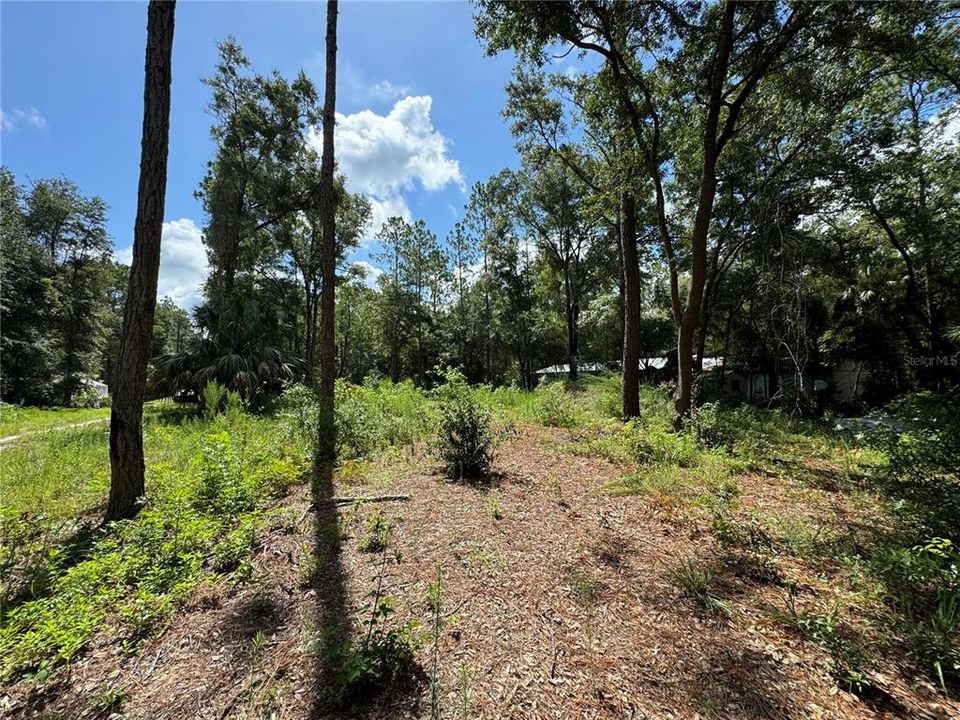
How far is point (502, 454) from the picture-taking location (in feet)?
19.5

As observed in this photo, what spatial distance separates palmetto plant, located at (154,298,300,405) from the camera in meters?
10.8

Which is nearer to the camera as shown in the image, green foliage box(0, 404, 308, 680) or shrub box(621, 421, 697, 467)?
green foliage box(0, 404, 308, 680)

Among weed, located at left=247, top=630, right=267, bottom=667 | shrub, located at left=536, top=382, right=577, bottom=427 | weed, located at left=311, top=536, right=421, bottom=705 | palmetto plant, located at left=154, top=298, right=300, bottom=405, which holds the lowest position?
weed, located at left=247, top=630, right=267, bottom=667

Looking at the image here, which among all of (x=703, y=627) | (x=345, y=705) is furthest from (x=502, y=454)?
(x=345, y=705)

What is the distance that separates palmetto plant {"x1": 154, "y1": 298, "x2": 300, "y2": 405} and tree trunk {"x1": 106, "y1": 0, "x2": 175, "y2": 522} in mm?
6743

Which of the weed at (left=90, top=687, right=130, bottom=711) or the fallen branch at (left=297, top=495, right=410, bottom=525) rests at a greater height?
the fallen branch at (left=297, top=495, right=410, bottom=525)

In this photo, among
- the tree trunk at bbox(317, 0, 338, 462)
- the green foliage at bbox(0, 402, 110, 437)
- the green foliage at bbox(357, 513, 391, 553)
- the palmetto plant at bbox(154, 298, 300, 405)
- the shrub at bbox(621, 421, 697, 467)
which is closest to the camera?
the green foliage at bbox(357, 513, 391, 553)

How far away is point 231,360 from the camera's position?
36.3 feet

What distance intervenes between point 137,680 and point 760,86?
37.3ft

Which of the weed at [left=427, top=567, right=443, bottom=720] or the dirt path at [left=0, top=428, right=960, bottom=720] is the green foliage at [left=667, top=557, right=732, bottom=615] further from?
the weed at [left=427, top=567, right=443, bottom=720]

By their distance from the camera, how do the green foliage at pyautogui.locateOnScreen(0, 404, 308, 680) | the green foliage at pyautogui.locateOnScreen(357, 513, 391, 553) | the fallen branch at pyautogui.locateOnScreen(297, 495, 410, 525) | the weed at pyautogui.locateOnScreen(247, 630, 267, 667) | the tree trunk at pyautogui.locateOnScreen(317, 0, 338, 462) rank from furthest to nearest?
the tree trunk at pyautogui.locateOnScreen(317, 0, 338, 462)
the fallen branch at pyautogui.locateOnScreen(297, 495, 410, 525)
the green foliage at pyautogui.locateOnScreen(357, 513, 391, 553)
the green foliage at pyautogui.locateOnScreen(0, 404, 308, 680)
the weed at pyautogui.locateOnScreen(247, 630, 267, 667)

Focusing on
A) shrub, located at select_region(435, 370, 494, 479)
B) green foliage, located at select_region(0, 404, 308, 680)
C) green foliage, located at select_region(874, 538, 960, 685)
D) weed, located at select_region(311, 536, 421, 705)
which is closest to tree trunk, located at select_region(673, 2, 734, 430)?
shrub, located at select_region(435, 370, 494, 479)

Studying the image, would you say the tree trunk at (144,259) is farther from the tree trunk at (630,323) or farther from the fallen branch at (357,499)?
the tree trunk at (630,323)

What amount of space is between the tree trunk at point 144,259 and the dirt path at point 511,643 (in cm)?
212
